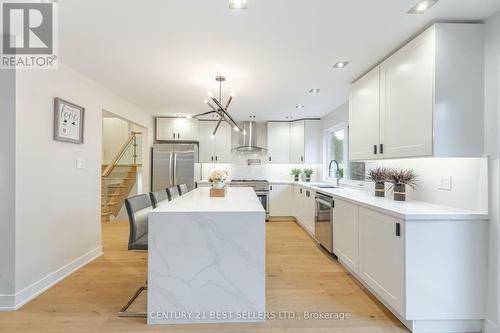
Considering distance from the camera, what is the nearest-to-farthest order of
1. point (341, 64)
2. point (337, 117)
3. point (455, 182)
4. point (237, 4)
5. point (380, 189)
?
point (237, 4)
point (455, 182)
point (341, 64)
point (380, 189)
point (337, 117)

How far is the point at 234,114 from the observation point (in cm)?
509

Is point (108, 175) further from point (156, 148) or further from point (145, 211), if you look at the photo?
point (145, 211)

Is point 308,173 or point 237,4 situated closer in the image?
point 237,4

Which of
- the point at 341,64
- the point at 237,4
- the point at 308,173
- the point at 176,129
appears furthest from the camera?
the point at 308,173

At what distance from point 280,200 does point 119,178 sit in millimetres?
4026

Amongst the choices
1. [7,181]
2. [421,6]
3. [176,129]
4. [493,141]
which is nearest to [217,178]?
[7,181]

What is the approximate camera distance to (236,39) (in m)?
2.10

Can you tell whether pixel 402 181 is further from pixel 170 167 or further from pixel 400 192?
pixel 170 167

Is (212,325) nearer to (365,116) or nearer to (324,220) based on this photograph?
(324,220)

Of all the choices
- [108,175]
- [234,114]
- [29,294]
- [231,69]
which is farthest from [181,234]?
[108,175]

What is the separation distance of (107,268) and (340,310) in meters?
2.65

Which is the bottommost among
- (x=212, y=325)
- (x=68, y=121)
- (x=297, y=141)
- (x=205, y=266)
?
(x=212, y=325)

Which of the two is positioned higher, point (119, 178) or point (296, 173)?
point (296, 173)

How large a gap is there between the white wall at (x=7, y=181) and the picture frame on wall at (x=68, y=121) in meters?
0.43
